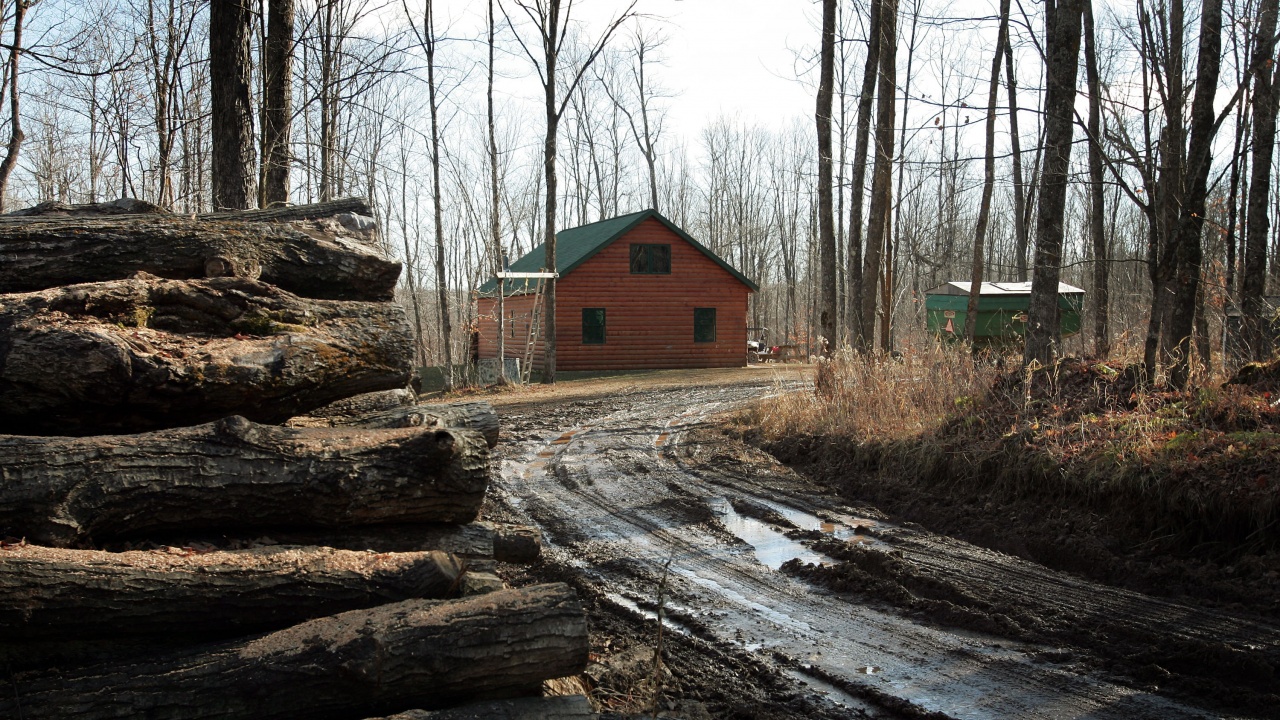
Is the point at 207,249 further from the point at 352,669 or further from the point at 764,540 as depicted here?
the point at 764,540

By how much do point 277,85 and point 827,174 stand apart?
10105mm

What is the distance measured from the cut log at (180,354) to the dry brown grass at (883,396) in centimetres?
661

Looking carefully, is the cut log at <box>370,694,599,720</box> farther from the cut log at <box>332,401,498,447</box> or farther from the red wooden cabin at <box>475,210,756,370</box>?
the red wooden cabin at <box>475,210,756,370</box>

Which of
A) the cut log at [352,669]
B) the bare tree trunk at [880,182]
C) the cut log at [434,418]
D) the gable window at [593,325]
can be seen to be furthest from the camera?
the gable window at [593,325]

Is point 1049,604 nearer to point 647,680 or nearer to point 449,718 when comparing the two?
point 647,680

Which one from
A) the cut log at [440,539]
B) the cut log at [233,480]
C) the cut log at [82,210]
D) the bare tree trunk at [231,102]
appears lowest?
the cut log at [440,539]

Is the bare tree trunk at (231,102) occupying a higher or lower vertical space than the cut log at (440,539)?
higher

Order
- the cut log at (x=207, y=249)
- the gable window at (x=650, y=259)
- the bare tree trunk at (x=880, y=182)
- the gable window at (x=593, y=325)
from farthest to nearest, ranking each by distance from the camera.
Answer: the gable window at (x=650, y=259) < the gable window at (x=593, y=325) < the bare tree trunk at (x=880, y=182) < the cut log at (x=207, y=249)

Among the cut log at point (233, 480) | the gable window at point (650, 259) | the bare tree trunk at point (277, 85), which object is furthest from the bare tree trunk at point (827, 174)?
the gable window at point (650, 259)

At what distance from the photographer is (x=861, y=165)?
592 inches

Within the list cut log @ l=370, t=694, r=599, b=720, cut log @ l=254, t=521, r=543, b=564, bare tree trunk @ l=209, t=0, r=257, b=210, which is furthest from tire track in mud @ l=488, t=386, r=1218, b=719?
bare tree trunk @ l=209, t=0, r=257, b=210

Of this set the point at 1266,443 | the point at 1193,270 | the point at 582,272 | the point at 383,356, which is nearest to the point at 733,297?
the point at 582,272

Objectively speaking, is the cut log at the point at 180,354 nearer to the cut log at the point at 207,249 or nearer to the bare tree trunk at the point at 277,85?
the cut log at the point at 207,249

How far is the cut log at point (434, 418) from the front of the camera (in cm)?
435
